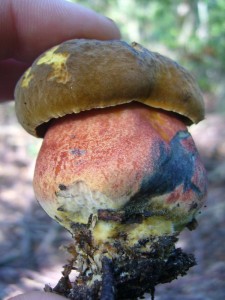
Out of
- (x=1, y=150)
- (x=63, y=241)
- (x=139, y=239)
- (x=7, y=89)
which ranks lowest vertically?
(x=139, y=239)

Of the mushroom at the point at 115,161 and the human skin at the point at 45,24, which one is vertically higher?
the human skin at the point at 45,24

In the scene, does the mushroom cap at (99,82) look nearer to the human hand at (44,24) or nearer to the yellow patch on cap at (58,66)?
the yellow patch on cap at (58,66)

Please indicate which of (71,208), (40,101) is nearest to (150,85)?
(40,101)

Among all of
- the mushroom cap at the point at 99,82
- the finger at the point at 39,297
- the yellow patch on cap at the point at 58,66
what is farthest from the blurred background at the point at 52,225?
the yellow patch on cap at the point at 58,66

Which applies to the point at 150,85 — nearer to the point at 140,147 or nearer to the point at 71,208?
the point at 140,147

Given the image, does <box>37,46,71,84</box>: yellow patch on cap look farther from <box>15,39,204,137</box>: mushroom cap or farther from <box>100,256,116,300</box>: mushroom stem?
<box>100,256,116,300</box>: mushroom stem

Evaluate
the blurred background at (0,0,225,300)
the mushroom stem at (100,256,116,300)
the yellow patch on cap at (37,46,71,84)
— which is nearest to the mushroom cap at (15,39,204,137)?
the yellow patch on cap at (37,46,71,84)
